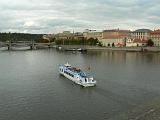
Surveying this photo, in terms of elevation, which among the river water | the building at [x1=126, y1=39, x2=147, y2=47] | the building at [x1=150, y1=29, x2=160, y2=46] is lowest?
the river water

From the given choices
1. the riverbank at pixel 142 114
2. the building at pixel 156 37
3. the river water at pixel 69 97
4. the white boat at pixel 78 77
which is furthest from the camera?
the building at pixel 156 37

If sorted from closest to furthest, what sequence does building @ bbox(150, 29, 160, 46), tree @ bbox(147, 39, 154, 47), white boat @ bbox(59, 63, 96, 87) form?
1. white boat @ bbox(59, 63, 96, 87)
2. tree @ bbox(147, 39, 154, 47)
3. building @ bbox(150, 29, 160, 46)

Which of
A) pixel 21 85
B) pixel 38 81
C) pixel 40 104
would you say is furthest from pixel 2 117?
pixel 38 81

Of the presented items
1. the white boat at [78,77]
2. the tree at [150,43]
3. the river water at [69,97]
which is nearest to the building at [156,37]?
the tree at [150,43]

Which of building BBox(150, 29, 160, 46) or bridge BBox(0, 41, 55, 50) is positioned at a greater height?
building BBox(150, 29, 160, 46)

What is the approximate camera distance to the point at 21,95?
2586cm

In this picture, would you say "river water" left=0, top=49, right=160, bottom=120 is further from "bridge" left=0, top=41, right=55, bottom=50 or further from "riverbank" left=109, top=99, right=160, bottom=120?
"bridge" left=0, top=41, right=55, bottom=50

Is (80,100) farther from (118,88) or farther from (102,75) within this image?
(102,75)

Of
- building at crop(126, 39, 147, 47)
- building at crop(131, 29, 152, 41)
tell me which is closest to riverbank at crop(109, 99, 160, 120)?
building at crop(126, 39, 147, 47)

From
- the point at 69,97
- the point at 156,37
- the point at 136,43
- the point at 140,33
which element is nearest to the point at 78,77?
the point at 69,97

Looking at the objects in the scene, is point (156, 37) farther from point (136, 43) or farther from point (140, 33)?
point (140, 33)

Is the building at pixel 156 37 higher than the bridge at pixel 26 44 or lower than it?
higher

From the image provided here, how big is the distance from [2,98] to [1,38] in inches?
5503

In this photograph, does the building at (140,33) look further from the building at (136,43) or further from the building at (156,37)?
the building at (136,43)
